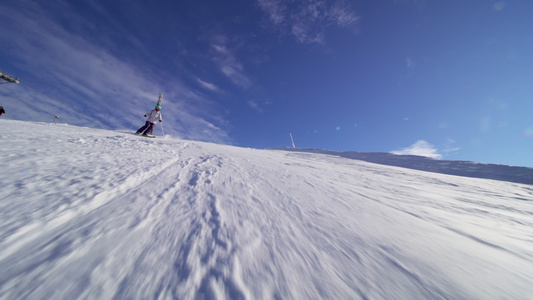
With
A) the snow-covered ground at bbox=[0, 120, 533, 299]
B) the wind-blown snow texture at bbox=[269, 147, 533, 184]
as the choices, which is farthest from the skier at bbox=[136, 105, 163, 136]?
the wind-blown snow texture at bbox=[269, 147, 533, 184]

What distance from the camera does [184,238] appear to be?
116 cm

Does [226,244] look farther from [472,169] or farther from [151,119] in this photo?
[472,169]

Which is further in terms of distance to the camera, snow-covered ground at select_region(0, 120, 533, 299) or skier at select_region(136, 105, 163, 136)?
skier at select_region(136, 105, 163, 136)

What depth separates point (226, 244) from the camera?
1.14 meters

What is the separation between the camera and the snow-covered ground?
850mm

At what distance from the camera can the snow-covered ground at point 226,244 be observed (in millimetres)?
850

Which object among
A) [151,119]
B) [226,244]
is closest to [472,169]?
[226,244]

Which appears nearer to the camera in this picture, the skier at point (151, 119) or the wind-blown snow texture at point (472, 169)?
the wind-blown snow texture at point (472, 169)

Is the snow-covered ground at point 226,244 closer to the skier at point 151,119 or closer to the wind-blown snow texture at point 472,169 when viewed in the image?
the skier at point 151,119

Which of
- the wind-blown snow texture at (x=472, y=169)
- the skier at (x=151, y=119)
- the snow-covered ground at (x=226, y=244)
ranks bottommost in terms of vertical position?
the snow-covered ground at (x=226, y=244)

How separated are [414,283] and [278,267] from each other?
0.81 meters

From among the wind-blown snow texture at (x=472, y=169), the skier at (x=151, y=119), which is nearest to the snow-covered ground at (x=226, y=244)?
the skier at (x=151, y=119)

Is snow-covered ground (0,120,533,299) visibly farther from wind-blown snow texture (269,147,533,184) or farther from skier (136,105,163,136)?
wind-blown snow texture (269,147,533,184)

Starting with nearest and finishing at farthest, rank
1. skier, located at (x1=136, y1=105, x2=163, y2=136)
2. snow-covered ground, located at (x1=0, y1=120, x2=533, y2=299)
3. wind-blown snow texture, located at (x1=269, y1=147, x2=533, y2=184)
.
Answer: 1. snow-covered ground, located at (x1=0, y1=120, x2=533, y2=299)
2. wind-blown snow texture, located at (x1=269, y1=147, x2=533, y2=184)
3. skier, located at (x1=136, y1=105, x2=163, y2=136)
